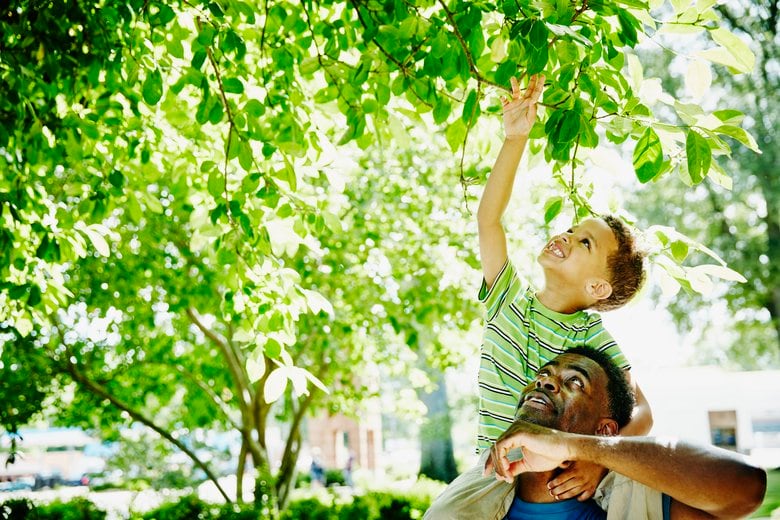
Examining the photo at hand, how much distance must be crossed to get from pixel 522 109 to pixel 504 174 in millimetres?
212

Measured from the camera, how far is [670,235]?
2.60 metres

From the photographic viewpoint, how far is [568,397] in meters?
1.91

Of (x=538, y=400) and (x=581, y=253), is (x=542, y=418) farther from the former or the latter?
(x=581, y=253)

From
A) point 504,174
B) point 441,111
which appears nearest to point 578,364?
point 504,174

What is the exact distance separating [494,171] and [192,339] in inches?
387

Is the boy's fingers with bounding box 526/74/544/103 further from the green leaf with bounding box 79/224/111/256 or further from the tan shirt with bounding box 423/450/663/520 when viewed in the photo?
the green leaf with bounding box 79/224/111/256

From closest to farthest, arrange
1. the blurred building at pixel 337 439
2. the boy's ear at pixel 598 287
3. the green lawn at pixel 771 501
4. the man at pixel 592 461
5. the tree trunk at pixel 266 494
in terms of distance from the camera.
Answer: the man at pixel 592 461, the boy's ear at pixel 598 287, the green lawn at pixel 771 501, the tree trunk at pixel 266 494, the blurred building at pixel 337 439

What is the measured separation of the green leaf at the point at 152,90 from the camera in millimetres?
3078

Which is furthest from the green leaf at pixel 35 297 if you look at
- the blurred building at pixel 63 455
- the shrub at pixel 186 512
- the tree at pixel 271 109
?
the blurred building at pixel 63 455

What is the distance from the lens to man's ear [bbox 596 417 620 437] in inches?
75.9

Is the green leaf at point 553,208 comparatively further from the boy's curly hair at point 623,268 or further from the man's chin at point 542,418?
the man's chin at point 542,418

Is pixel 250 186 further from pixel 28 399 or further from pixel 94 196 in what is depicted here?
pixel 28 399

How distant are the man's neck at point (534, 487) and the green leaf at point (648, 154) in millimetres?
901

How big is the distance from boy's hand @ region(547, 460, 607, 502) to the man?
0.07 ft
